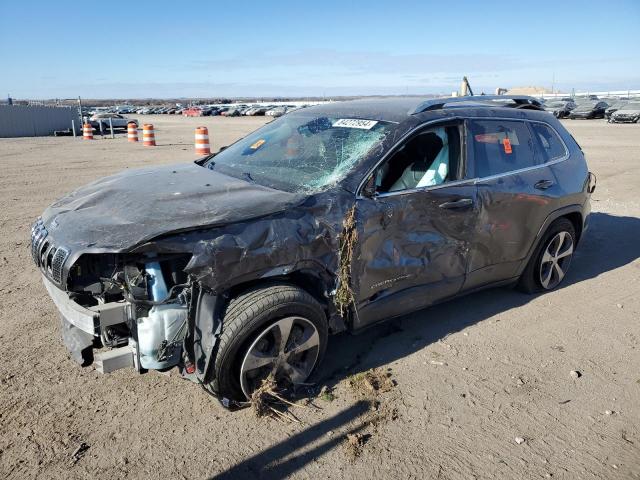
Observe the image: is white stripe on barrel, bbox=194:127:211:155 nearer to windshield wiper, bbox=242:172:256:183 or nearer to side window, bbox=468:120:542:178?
windshield wiper, bbox=242:172:256:183

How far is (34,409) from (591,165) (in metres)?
14.0

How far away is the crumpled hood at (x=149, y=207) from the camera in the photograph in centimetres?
288

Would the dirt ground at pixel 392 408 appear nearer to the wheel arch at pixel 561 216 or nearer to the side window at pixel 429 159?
the wheel arch at pixel 561 216

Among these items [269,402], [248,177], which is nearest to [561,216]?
[248,177]

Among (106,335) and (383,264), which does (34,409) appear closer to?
(106,335)

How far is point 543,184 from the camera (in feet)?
15.5

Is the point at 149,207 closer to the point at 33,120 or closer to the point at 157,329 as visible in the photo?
the point at 157,329

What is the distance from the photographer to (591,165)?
13688mm

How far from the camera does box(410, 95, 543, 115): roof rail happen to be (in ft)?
13.3

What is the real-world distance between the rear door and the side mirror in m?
1.06

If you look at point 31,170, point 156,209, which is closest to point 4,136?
point 31,170

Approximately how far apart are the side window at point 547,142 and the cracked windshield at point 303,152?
1.82 meters

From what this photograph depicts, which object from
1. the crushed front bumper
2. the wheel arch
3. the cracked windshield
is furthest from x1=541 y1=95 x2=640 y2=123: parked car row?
the crushed front bumper

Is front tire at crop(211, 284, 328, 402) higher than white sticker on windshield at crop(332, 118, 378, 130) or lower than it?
lower
